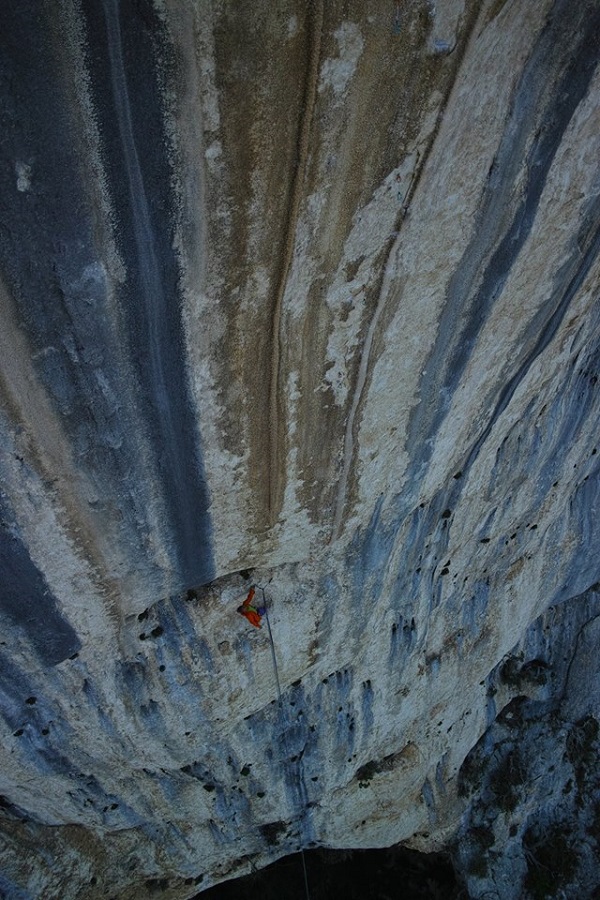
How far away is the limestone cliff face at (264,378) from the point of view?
183 cm

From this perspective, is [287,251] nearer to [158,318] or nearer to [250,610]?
[158,318]

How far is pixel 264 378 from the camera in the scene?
8.46 ft

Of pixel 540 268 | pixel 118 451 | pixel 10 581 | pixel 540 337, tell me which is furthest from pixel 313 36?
pixel 10 581

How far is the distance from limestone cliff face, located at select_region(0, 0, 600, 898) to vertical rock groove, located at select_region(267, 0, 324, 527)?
0.4 inches

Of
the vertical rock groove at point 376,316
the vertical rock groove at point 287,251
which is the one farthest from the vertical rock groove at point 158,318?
the vertical rock groove at point 376,316

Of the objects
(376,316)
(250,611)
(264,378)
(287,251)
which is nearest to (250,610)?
(250,611)

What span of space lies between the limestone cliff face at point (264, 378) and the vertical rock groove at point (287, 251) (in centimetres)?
1

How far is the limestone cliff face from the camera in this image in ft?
5.99

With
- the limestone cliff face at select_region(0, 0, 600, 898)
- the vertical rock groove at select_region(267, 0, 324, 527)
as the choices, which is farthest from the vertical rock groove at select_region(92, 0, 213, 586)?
the vertical rock groove at select_region(267, 0, 324, 527)

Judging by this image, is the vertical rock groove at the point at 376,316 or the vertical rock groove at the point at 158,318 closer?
the vertical rock groove at the point at 158,318

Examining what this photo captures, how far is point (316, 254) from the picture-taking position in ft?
7.36

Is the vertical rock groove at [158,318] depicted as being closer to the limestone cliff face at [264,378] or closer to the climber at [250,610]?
the limestone cliff face at [264,378]

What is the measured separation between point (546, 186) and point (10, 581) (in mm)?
2624

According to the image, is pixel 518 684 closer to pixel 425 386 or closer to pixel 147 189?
pixel 425 386
